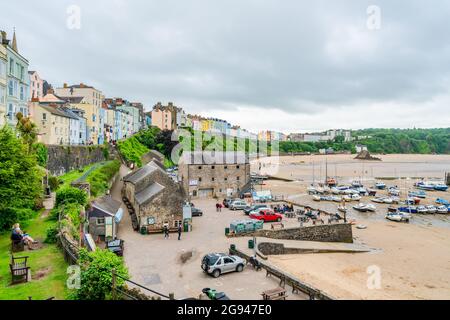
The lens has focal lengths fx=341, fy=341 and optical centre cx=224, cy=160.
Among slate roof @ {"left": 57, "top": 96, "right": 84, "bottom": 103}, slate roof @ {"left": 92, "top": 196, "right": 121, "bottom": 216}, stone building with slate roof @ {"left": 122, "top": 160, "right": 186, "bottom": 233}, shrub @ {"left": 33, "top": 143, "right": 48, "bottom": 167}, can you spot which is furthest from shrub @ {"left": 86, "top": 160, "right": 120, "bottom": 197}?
slate roof @ {"left": 57, "top": 96, "right": 84, "bottom": 103}

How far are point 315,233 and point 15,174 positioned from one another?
2577 cm

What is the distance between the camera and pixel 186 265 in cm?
2197

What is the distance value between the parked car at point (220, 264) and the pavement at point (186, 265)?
32 centimetres

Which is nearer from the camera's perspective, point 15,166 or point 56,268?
point 56,268

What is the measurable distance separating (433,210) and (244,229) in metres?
40.3

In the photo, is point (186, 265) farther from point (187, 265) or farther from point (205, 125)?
point (205, 125)

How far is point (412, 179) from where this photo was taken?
332 ft

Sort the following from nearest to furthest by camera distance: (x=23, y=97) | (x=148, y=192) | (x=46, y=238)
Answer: (x=46, y=238), (x=148, y=192), (x=23, y=97)

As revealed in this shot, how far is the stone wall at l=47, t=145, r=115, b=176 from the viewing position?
4616cm

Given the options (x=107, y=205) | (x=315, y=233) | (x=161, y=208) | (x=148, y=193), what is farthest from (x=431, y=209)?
(x=107, y=205)

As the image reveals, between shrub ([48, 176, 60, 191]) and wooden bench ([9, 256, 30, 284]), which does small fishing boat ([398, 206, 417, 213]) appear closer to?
shrub ([48, 176, 60, 191])

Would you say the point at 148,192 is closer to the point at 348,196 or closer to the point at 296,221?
the point at 296,221

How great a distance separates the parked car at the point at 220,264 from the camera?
19.7 meters
